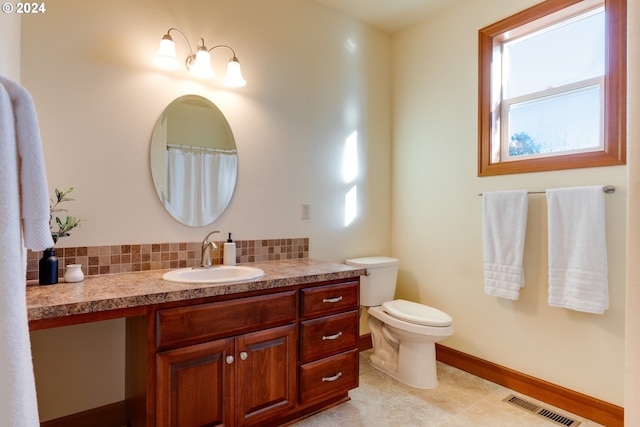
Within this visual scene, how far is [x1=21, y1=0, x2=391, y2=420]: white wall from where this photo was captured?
1.69 metres

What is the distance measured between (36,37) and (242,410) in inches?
80.8

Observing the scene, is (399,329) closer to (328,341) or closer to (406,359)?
(406,359)

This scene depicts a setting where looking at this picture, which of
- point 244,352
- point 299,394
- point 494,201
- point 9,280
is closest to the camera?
point 9,280

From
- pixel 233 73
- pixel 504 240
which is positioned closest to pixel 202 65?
pixel 233 73

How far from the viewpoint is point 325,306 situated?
191cm

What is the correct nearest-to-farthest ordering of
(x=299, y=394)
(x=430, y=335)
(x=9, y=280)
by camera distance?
(x=9, y=280)
(x=299, y=394)
(x=430, y=335)

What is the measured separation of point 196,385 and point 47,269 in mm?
849

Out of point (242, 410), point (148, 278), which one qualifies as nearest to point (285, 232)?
point (148, 278)

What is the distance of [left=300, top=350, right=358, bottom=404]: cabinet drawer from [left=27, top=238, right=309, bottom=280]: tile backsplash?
786mm

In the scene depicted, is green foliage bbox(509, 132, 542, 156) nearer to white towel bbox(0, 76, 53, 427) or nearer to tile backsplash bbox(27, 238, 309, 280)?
tile backsplash bbox(27, 238, 309, 280)

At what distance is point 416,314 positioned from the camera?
2322 mm

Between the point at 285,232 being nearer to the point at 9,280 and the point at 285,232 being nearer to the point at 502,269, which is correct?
the point at 502,269

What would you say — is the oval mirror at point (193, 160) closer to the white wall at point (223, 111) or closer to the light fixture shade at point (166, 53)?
the white wall at point (223, 111)

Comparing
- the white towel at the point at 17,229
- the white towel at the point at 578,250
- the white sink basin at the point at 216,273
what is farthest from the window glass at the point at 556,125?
the white towel at the point at 17,229
